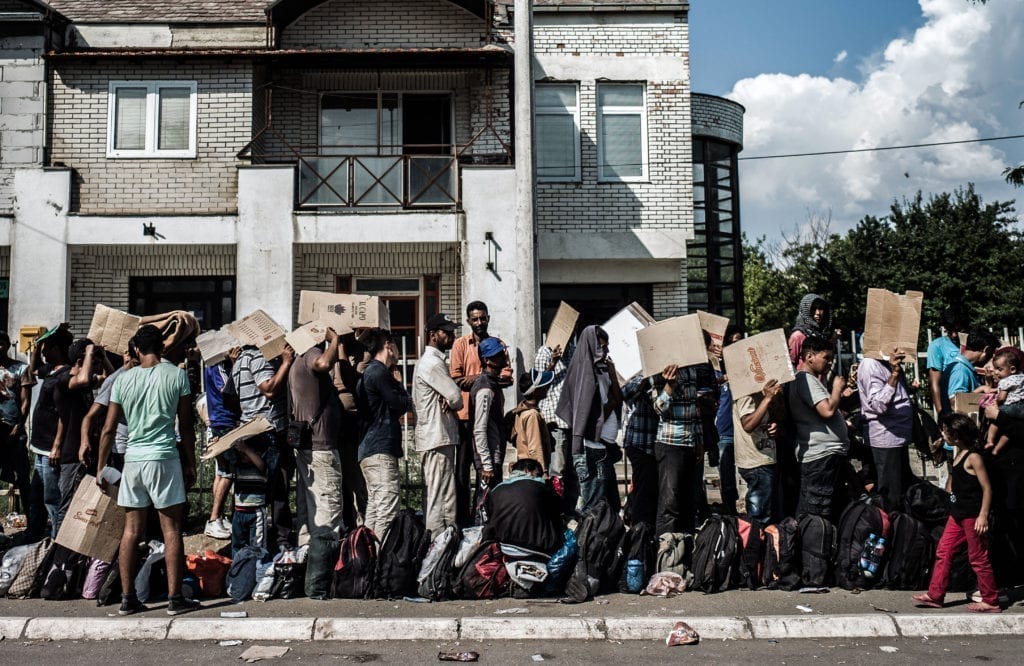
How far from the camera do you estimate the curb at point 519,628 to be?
5961mm

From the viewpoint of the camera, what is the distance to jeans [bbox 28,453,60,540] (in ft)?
24.6

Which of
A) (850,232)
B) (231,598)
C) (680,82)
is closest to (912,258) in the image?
(850,232)

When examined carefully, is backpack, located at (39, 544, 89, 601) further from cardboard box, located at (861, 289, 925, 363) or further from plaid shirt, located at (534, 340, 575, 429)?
cardboard box, located at (861, 289, 925, 363)

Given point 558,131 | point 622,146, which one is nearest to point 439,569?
point 558,131

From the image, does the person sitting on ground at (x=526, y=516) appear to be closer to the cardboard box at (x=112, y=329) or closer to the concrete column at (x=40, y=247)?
the cardboard box at (x=112, y=329)

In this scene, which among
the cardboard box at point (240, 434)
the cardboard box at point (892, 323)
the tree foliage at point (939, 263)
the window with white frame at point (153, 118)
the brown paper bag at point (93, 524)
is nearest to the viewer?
the brown paper bag at point (93, 524)

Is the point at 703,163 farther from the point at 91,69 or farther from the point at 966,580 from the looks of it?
the point at 966,580

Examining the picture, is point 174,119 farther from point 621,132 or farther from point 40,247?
point 621,132

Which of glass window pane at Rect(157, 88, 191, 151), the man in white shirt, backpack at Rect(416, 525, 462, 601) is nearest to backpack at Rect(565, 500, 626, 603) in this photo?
backpack at Rect(416, 525, 462, 601)

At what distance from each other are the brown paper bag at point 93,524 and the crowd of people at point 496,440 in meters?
0.17

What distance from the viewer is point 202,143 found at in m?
15.1

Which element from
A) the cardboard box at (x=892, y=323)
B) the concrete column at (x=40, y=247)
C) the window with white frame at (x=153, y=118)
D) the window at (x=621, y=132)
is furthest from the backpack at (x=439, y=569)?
the window with white frame at (x=153, y=118)

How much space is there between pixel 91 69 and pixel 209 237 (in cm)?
367

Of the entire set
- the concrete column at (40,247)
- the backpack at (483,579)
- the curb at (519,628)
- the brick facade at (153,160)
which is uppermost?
the brick facade at (153,160)
